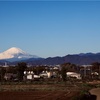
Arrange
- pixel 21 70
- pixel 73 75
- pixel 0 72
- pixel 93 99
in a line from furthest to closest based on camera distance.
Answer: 1. pixel 73 75
2. pixel 0 72
3. pixel 21 70
4. pixel 93 99

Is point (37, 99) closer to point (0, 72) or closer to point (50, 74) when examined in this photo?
point (0, 72)

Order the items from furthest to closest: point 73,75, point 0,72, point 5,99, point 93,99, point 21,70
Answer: point 73,75
point 0,72
point 21,70
point 93,99
point 5,99

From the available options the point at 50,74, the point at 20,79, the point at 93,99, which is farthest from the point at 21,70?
the point at 93,99

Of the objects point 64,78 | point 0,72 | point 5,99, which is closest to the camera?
point 5,99

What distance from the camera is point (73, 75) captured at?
117375mm

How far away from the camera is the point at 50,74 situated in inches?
4712

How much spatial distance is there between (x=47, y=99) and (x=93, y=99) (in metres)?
6.32

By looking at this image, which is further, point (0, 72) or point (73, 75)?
point (73, 75)

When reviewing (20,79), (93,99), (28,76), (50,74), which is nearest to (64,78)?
(20,79)

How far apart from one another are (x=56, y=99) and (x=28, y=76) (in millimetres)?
75196

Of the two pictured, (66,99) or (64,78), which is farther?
(64,78)

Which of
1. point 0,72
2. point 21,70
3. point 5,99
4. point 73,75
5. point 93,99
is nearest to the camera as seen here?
point 5,99

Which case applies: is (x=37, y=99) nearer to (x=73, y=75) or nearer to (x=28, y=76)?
(x=28, y=76)

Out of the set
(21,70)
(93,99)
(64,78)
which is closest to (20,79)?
(21,70)
